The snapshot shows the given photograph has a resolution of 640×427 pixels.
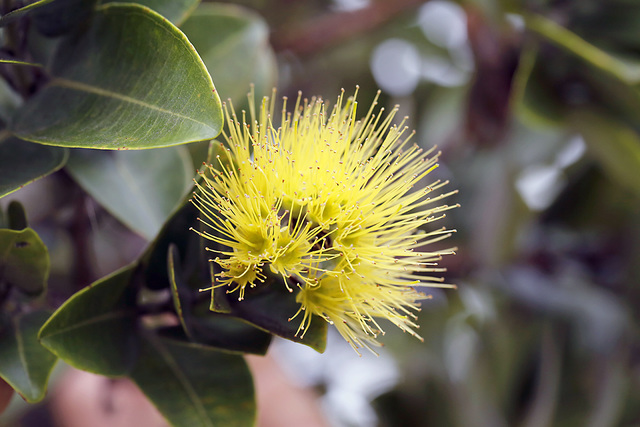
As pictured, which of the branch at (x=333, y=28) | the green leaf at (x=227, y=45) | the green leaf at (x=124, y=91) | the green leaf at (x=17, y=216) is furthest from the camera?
the branch at (x=333, y=28)

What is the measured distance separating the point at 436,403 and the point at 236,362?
1.15 m

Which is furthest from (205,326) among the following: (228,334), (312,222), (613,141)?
(613,141)

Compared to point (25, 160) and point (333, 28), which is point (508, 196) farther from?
point (25, 160)

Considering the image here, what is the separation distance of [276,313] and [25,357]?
0.27 m

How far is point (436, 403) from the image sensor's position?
165 cm

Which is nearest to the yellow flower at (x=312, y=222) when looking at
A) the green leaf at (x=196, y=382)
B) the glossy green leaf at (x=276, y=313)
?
the glossy green leaf at (x=276, y=313)

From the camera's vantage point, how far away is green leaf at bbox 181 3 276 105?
0.93 m

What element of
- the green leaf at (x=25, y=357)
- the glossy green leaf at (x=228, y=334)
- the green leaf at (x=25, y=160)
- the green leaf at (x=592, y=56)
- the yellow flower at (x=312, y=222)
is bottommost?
the green leaf at (x=25, y=357)

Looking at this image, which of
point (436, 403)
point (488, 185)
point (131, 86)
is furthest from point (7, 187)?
point (436, 403)

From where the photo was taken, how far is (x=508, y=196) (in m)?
1.35

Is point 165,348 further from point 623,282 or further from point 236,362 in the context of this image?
point 623,282

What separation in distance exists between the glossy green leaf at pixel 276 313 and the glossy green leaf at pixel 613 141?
941 mm

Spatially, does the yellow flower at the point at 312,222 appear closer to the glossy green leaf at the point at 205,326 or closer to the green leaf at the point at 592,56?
the glossy green leaf at the point at 205,326

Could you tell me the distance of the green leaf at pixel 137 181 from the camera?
725mm
